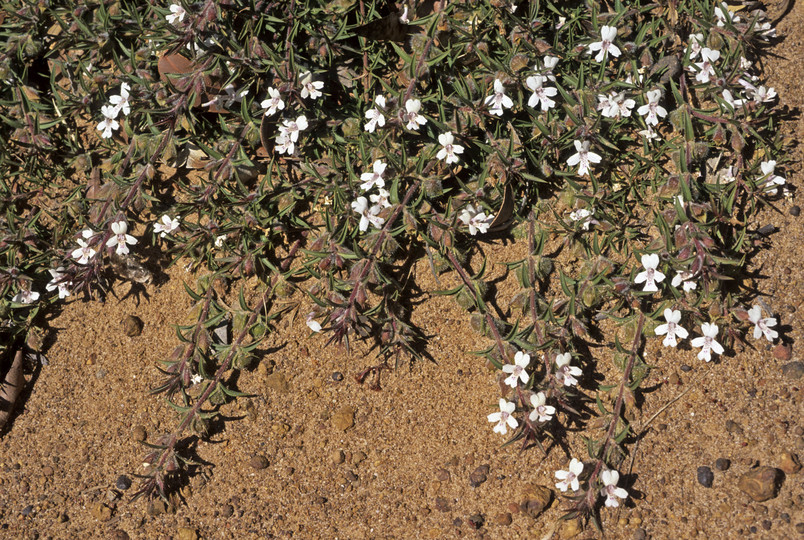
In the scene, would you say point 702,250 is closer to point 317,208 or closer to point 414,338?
point 414,338

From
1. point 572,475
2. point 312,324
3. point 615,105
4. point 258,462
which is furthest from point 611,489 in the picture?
point 615,105

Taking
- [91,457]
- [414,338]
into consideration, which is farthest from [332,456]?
[91,457]

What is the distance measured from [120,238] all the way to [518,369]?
1.71 meters

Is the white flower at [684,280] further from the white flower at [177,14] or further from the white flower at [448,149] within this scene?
the white flower at [177,14]

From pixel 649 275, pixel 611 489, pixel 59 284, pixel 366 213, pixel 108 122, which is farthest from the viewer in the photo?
pixel 108 122

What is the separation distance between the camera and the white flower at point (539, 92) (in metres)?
2.51

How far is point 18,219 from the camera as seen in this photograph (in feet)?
9.37

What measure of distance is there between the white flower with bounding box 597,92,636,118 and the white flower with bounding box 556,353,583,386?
1042mm

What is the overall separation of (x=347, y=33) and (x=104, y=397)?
198 cm

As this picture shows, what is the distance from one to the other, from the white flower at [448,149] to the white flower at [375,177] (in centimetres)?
24

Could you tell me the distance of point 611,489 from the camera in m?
2.27

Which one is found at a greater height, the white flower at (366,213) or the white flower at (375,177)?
the white flower at (375,177)

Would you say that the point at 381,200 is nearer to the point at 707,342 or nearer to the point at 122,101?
the point at 122,101

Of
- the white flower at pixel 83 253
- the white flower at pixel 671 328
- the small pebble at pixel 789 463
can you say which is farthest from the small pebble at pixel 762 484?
the white flower at pixel 83 253
